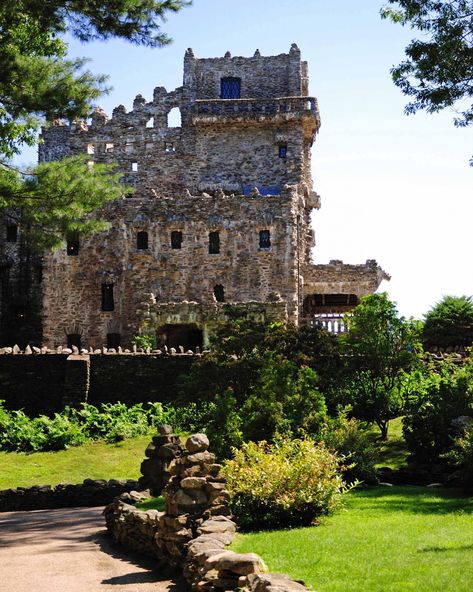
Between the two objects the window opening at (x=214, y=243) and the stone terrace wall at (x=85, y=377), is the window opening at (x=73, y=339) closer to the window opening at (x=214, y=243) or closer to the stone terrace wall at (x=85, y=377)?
the window opening at (x=214, y=243)

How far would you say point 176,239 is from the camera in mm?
43719

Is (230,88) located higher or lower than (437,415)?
higher

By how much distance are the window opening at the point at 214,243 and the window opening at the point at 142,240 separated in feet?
10.6

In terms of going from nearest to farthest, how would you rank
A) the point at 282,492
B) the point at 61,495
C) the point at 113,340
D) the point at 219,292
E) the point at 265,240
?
the point at 282,492
the point at 61,495
the point at 219,292
the point at 265,240
the point at 113,340

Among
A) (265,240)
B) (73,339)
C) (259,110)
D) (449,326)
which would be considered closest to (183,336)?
(265,240)

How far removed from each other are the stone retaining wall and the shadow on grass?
6135 mm

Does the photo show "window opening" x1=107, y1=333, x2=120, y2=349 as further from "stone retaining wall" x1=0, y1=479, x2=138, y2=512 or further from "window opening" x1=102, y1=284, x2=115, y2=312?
"stone retaining wall" x1=0, y1=479, x2=138, y2=512

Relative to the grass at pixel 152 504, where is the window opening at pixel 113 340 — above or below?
above

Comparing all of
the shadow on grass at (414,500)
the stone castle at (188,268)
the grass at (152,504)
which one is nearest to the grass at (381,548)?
the shadow on grass at (414,500)

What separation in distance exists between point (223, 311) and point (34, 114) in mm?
18692

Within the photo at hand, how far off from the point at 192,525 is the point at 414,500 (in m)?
4.84

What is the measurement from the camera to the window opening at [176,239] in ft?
143

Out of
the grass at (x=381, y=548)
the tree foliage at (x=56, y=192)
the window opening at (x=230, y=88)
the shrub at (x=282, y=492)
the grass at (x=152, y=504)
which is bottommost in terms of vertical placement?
the grass at (x=152, y=504)

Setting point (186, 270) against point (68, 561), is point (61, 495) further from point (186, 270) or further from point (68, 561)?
point (186, 270)
